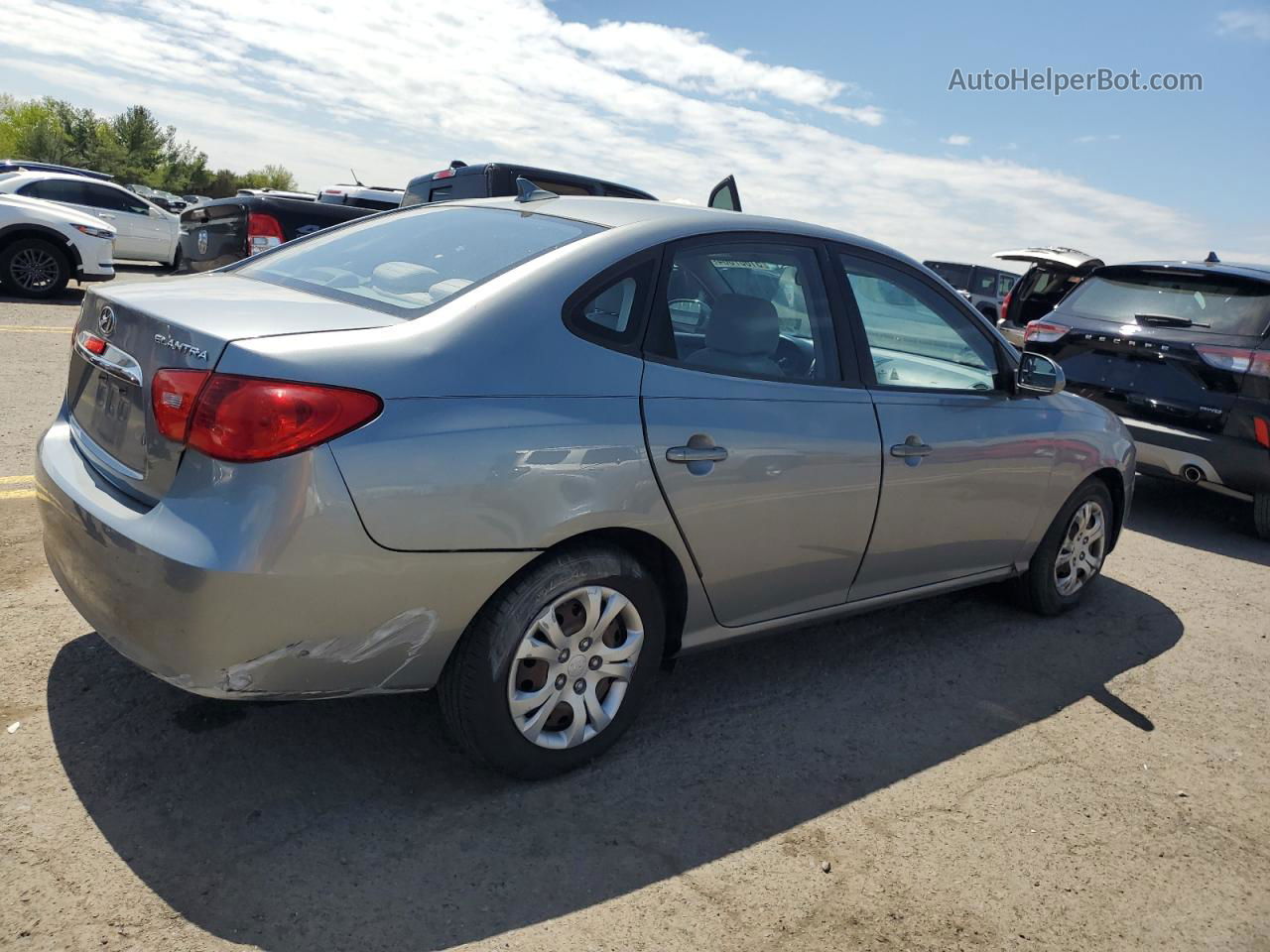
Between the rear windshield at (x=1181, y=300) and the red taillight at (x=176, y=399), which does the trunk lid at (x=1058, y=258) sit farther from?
the red taillight at (x=176, y=399)

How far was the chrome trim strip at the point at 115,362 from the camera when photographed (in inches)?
107

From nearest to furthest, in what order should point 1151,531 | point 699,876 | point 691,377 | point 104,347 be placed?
point 699,876, point 104,347, point 691,377, point 1151,531

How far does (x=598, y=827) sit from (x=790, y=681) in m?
1.30

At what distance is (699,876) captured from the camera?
106 inches

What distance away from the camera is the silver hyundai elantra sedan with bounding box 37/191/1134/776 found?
96.5 inches

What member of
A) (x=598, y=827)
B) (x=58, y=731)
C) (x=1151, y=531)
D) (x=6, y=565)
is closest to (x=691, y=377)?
(x=598, y=827)

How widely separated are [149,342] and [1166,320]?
20.9 ft

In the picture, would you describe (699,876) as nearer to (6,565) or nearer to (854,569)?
(854,569)

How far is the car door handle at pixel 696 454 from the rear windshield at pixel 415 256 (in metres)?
0.70

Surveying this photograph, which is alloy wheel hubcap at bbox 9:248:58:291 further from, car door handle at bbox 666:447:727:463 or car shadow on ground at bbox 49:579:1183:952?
car door handle at bbox 666:447:727:463

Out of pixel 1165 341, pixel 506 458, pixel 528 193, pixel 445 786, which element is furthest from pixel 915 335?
pixel 1165 341

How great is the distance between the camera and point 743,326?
339cm

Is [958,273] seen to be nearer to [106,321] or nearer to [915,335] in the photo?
[915,335]

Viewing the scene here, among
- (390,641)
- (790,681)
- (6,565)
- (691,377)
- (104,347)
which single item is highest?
(691,377)
